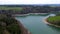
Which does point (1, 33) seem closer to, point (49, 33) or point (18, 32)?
point (18, 32)

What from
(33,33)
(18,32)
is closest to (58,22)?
(33,33)

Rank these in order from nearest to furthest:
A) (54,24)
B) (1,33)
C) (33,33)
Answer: (1,33)
(33,33)
(54,24)

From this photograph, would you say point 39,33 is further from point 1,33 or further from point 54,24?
point 54,24

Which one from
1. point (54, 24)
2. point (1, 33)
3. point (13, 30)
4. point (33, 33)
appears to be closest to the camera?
point (1, 33)

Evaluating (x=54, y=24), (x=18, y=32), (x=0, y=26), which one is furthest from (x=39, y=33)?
(x=54, y=24)

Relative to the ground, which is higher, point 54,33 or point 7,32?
point 7,32

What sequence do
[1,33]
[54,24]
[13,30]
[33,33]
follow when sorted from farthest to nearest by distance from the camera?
1. [54,24]
2. [33,33]
3. [13,30]
4. [1,33]

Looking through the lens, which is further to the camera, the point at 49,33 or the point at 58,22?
the point at 58,22

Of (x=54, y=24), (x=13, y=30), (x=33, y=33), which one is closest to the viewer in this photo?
(x=13, y=30)

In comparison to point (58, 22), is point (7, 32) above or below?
above
